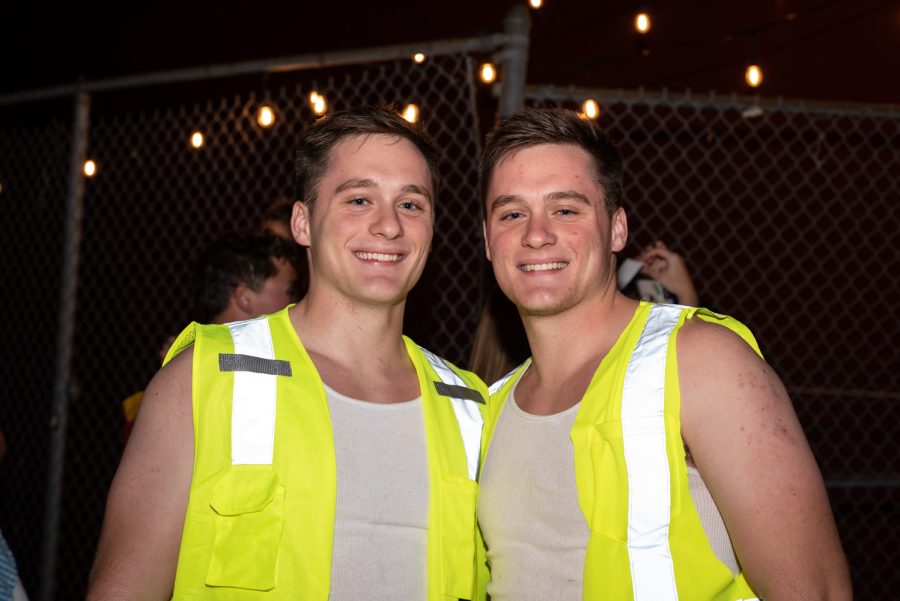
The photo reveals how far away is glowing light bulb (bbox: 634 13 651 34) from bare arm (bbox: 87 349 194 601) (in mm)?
7693

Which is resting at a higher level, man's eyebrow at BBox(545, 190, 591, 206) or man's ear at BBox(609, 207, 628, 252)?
man's eyebrow at BBox(545, 190, 591, 206)

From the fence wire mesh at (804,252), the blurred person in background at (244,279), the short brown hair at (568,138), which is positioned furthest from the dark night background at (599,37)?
the short brown hair at (568,138)

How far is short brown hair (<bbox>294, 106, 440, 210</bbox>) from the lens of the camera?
2488mm

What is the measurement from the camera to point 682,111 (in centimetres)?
812

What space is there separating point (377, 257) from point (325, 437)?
52cm

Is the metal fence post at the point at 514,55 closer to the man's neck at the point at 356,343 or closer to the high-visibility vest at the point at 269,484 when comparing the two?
the man's neck at the point at 356,343

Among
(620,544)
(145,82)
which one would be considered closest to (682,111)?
(145,82)

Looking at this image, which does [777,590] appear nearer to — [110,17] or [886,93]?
[886,93]

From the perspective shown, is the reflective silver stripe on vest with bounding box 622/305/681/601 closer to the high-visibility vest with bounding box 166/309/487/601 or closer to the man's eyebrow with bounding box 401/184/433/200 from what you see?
the high-visibility vest with bounding box 166/309/487/601

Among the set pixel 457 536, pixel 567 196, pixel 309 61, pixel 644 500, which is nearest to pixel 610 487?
pixel 644 500

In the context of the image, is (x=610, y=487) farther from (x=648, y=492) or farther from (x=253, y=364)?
(x=253, y=364)

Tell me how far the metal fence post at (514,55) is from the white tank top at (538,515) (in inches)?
55.7

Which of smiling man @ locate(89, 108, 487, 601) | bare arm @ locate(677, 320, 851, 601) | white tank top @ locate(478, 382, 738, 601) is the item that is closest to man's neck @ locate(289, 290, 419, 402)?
smiling man @ locate(89, 108, 487, 601)

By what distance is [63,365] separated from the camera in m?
4.06
